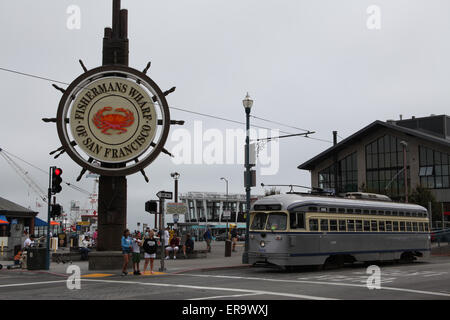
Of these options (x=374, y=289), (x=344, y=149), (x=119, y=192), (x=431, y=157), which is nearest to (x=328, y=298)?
(x=374, y=289)

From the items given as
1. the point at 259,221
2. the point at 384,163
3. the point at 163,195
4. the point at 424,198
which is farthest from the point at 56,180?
the point at 384,163

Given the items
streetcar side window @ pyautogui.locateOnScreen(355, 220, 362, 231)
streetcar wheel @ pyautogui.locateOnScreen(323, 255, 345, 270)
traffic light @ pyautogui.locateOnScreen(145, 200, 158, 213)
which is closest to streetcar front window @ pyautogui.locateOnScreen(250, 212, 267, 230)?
streetcar wheel @ pyautogui.locateOnScreen(323, 255, 345, 270)

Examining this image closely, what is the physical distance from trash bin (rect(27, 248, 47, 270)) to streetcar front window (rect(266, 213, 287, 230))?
9.89m

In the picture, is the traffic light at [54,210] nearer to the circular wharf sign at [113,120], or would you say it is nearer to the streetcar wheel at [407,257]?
the circular wharf sign at [113,120]

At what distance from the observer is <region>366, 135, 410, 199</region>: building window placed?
228 ft

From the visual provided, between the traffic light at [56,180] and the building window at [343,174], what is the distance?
54592mm

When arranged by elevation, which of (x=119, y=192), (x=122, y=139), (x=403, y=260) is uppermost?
(x=122, y=139)

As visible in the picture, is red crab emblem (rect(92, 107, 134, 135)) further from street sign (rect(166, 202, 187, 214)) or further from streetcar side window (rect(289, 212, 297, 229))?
street sign (rect(166, 202, 187, 214))

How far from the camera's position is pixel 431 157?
66.8 meters

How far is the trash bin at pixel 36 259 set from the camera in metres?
22.9

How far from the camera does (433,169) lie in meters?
66.2

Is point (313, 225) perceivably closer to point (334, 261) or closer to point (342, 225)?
point (342, 225)
